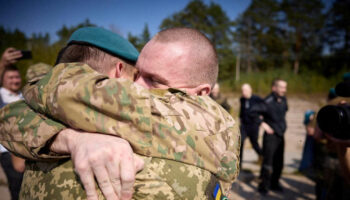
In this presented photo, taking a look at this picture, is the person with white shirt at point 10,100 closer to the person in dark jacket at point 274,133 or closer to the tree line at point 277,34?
the person in dark jacket at point 274,133

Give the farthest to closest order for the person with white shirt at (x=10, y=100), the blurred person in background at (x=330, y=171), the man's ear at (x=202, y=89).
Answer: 1. the person with white shirt at (x=10, y=100)
2. the blurred person in background at (x=330, y=171)
3. the man's ear at (x=202, y=89)

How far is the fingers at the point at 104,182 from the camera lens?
66 centimetres

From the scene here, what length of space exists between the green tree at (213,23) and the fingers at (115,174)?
3599cm

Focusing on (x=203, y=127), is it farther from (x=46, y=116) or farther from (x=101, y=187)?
(x=46, y=116)

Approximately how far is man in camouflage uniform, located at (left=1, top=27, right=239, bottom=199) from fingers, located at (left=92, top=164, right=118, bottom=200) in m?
0.10

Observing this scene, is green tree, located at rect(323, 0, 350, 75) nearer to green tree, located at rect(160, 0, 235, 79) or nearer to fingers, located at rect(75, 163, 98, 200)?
green tree, located at rect(160, 0, 235, 79)

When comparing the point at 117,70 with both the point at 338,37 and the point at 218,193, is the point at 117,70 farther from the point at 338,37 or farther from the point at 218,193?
the point at 338,37

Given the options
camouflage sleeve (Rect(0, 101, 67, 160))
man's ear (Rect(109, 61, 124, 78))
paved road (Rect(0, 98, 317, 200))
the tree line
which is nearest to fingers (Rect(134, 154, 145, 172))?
camouflage sleeve (Rect(0, 101, 67, 160))

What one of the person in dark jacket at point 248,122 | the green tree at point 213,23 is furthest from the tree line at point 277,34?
the person in dark jacket at point 248,122

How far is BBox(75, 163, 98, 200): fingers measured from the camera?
2.19 ft

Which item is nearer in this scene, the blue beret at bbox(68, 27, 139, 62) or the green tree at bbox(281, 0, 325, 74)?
the blue beret at bbox(68, 27, 139, 62)

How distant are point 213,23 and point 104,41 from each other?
133 ft

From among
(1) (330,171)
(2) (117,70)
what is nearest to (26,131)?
(2) (117,70)

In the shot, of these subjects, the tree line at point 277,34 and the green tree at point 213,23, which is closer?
the tree line at point 277,34
